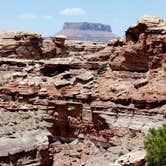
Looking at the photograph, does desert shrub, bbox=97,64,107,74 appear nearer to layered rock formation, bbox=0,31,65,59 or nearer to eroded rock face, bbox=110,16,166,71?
eroded rock face, bbox=110,16,166,71

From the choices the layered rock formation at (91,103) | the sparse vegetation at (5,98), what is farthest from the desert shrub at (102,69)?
the sparse vegetation at (5,98)

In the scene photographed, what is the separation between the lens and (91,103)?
118ft

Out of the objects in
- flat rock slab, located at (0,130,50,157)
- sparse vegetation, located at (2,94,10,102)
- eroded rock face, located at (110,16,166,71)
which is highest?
eroded rock face, located at (110,16,166,71)

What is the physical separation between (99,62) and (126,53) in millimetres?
4025

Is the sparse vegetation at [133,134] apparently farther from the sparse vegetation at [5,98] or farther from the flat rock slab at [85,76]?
the sparse vegetation at [5,98]

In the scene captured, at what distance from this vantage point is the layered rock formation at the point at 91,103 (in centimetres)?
3153

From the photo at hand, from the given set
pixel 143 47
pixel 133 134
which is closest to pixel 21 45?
pixel 143 47

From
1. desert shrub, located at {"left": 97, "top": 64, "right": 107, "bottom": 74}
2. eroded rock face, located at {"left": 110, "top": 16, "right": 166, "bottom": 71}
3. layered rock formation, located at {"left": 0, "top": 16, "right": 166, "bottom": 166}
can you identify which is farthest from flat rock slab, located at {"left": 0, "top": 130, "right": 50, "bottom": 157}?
eroded rock face, located at {"left": 110, "top": 16, "right": 166, "bottom": 71}

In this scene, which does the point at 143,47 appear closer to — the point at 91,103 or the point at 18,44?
the point at 91,103

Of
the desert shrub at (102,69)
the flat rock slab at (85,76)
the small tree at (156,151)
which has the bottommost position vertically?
the small tree at (156,151)

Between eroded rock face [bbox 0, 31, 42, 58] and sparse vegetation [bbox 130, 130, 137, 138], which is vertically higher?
eroded rock face [bbox 0, 31, 42, 58]

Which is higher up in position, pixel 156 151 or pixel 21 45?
pixel 21 45

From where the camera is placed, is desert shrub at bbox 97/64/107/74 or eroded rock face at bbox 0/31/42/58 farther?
eroded rock face at bbox 0/31/42/58

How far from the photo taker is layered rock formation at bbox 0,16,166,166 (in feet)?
103
